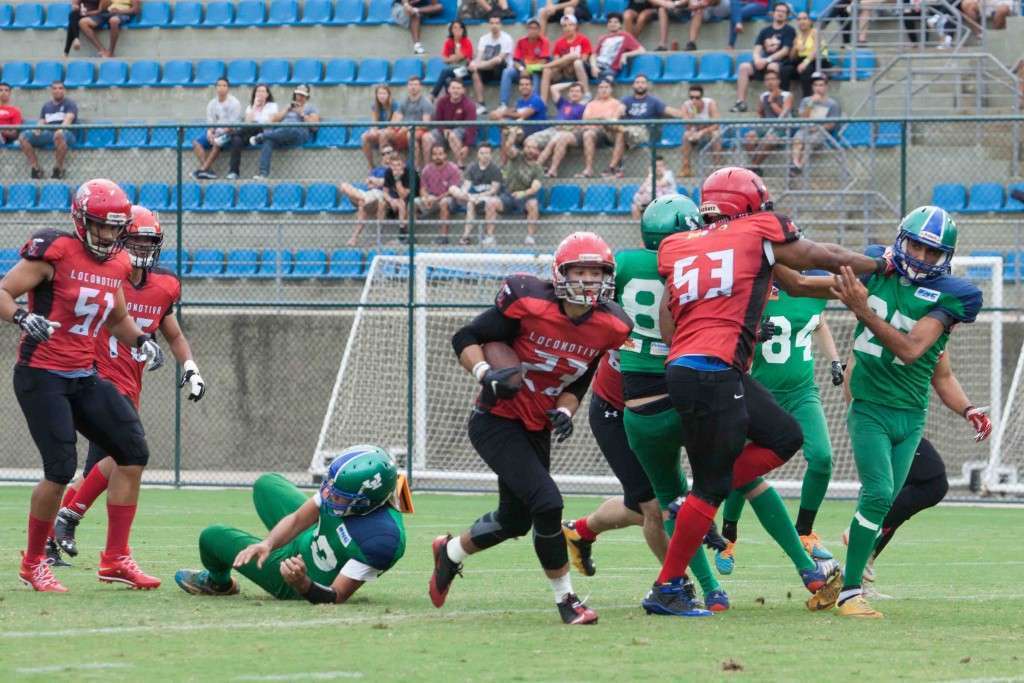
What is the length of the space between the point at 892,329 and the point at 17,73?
57.8 feet

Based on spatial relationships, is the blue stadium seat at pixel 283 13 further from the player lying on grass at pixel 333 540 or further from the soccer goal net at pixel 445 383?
the player lying on grass at pixel 333 540

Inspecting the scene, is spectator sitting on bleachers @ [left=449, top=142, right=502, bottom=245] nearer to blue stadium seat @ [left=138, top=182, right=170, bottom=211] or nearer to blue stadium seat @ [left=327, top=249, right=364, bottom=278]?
blue stadium seat @ [left=327, top=249, right=364, bottom=278]

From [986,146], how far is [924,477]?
897 cm

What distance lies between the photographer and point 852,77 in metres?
18.6

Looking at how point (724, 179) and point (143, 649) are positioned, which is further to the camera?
point (724, 179)

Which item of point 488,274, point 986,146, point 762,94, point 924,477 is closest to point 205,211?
point 488,274

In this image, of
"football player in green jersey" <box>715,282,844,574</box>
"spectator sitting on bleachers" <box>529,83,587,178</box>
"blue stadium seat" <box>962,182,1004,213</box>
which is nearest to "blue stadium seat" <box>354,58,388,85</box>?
"spectator sitting on bleachers" <box>529,83,587,178</box>

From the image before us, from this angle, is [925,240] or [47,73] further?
[47,73]

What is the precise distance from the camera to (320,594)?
23.9ft

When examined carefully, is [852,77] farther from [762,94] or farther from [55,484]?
[55,484]

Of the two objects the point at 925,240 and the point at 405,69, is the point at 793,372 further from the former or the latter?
the point at 405,69

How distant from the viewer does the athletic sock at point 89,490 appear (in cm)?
905

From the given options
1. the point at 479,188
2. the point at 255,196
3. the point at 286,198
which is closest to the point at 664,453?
the point at 479,188

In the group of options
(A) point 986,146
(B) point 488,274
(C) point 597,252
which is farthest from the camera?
(A) point 986,146
